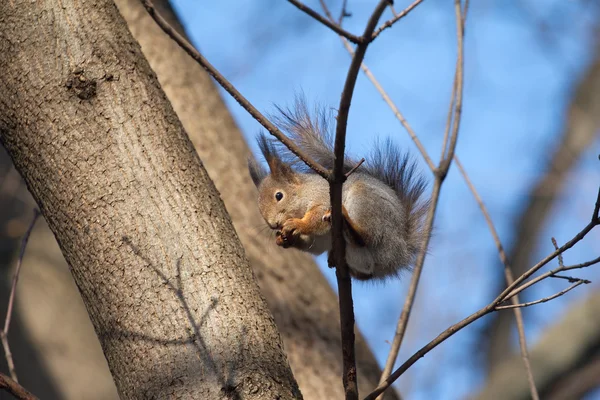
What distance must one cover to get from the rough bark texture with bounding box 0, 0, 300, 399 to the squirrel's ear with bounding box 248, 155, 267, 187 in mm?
821

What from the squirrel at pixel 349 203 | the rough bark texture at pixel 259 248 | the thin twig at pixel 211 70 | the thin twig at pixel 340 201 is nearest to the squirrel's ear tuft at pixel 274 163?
the squirrel at pixel 349 203

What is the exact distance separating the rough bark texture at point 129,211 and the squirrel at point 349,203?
50cm

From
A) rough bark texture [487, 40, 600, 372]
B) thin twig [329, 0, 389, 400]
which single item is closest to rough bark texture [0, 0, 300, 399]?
thin twig [329, 0, 389, 400]

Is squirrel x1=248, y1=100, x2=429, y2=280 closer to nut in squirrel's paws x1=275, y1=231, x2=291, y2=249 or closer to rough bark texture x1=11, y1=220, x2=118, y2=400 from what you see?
nut in squirrel's paws x1=275, y1=231, x2=291, y2=249

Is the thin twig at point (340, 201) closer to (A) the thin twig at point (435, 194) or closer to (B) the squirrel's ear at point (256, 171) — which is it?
(A) the thin twig at point (435, 194)

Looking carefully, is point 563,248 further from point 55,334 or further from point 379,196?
point 55,334

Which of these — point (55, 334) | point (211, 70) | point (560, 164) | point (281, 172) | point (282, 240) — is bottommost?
point (211, 70)

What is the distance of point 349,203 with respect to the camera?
7.02ft

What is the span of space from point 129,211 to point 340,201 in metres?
0.51

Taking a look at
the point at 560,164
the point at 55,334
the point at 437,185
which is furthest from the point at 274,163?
the point at 560,164

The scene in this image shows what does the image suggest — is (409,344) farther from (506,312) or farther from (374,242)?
(374,242)

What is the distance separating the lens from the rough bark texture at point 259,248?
2715 millimetres

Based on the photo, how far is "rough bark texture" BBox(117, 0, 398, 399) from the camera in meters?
2.71

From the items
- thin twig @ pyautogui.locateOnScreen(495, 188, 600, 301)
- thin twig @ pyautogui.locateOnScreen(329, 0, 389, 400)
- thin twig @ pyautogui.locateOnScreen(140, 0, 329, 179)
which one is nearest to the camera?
thin twig @ pyautogui.locateOnScreen(329, 0, 389, 400)
